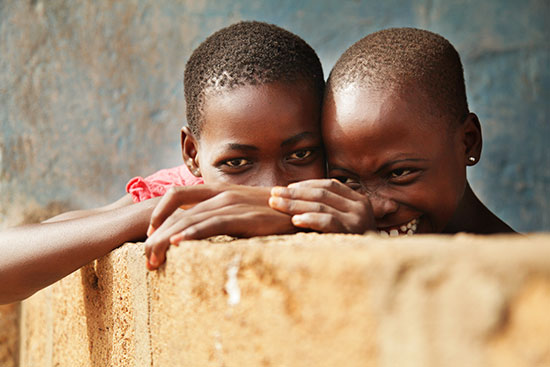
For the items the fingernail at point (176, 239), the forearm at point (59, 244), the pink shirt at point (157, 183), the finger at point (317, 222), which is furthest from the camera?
the pink shirt at point (157, 183)

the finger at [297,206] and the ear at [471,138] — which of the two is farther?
the ear at [471,138]

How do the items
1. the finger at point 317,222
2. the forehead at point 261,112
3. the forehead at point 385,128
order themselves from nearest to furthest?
the finger at point 317,222 < the forehead at point 385,128 < the forehead at point 261,112

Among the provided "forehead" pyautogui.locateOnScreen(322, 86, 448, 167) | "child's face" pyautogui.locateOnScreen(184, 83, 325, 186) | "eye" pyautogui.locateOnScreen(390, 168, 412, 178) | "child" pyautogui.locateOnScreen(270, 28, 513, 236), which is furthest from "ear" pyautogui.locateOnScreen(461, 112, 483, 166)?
"child's face" pyautogui.locateOnScreen(184, 83, 325, 186)

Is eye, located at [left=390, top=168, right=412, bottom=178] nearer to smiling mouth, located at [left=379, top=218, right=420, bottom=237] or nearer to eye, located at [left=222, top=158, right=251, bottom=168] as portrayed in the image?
smiling mouth, located at [left=379, top=218, right=420, bottom=237]

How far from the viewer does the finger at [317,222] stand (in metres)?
1.12

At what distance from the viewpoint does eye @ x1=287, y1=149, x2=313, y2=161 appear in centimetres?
170

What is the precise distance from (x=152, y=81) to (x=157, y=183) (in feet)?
3.67

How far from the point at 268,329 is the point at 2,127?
2.39 meters

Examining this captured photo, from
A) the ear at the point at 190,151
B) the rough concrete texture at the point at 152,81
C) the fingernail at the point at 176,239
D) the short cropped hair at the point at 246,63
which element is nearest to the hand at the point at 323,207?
the fingernail at the point at 176,239

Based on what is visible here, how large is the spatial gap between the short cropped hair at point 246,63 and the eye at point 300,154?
0.17 meters

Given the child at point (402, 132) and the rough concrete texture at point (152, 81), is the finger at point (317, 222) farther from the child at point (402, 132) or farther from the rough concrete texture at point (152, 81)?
the rough concrete texture at point (152, 81)

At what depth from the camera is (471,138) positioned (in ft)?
5.56

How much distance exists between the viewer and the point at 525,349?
0.51 metres

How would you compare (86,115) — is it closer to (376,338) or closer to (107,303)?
(107,303)
